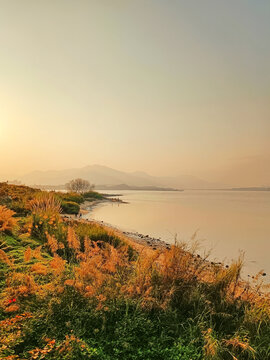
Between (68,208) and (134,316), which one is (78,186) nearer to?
(68,208)

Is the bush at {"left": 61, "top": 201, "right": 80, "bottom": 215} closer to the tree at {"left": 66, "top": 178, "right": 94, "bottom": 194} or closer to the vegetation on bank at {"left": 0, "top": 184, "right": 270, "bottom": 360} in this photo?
the vegetation on bank at {"left": 0, "top": 184, "right": 270, "bottom": 360}

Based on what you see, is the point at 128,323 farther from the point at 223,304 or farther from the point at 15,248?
the point at 15,248

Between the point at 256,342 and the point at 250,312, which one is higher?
the point at 250,312

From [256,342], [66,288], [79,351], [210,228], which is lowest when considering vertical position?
[210,228]

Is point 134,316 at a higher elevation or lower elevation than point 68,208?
higher

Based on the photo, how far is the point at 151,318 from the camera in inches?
149

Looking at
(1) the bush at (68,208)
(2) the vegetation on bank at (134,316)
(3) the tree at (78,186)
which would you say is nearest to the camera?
(2) the vegetation on bank at (134,316)

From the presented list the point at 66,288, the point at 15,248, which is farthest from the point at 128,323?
the point at 15,248

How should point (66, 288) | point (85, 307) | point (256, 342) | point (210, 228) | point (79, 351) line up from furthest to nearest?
point (210, 228) → point (66, 288) → point (85, 307) → point (256, 342) → point (79, 351)

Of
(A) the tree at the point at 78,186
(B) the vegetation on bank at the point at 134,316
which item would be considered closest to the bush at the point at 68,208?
(B) the vegetation on bank at the point at 134,316

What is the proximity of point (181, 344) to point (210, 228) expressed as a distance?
16709mm

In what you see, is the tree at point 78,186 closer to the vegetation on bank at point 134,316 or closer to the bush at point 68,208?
the bush at point 68,208

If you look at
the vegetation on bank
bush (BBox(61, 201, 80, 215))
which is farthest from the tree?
the vegetation on bank

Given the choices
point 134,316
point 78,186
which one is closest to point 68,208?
point 134,316
